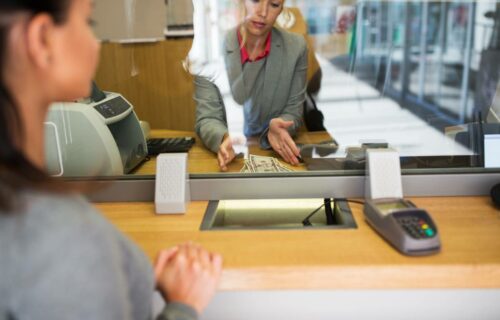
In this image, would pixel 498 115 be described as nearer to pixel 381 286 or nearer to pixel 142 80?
pixel 381 286

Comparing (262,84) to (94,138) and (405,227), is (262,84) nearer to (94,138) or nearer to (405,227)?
(94,138)

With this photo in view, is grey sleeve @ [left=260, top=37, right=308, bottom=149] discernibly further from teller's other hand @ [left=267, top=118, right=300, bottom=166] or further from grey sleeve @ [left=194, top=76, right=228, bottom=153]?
grey sleeve @ [left=194, top=76, right=228, bottom=153]

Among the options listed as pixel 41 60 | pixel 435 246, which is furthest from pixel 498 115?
pixel 41 60

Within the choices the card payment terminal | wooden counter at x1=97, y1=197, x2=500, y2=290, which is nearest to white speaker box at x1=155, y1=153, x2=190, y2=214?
wooden counter at x1=97, y1=197, x2=500, y2=290

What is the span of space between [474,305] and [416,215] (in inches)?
11.9

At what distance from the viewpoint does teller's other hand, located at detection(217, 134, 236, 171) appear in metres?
1.20

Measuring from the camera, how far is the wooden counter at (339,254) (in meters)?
0.82

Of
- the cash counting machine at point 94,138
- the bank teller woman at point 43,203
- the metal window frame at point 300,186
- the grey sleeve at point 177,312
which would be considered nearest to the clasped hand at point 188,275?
the grey sleeve at point 177,312

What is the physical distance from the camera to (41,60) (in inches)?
20.8

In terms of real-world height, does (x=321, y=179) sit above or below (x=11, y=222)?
below

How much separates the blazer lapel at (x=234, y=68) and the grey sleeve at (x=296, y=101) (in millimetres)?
119

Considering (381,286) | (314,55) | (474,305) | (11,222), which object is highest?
(314,55)

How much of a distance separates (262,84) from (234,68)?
87 mm

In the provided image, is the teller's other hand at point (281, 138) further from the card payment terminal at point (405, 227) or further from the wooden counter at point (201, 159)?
the card payment terminal at point (405, 227)
